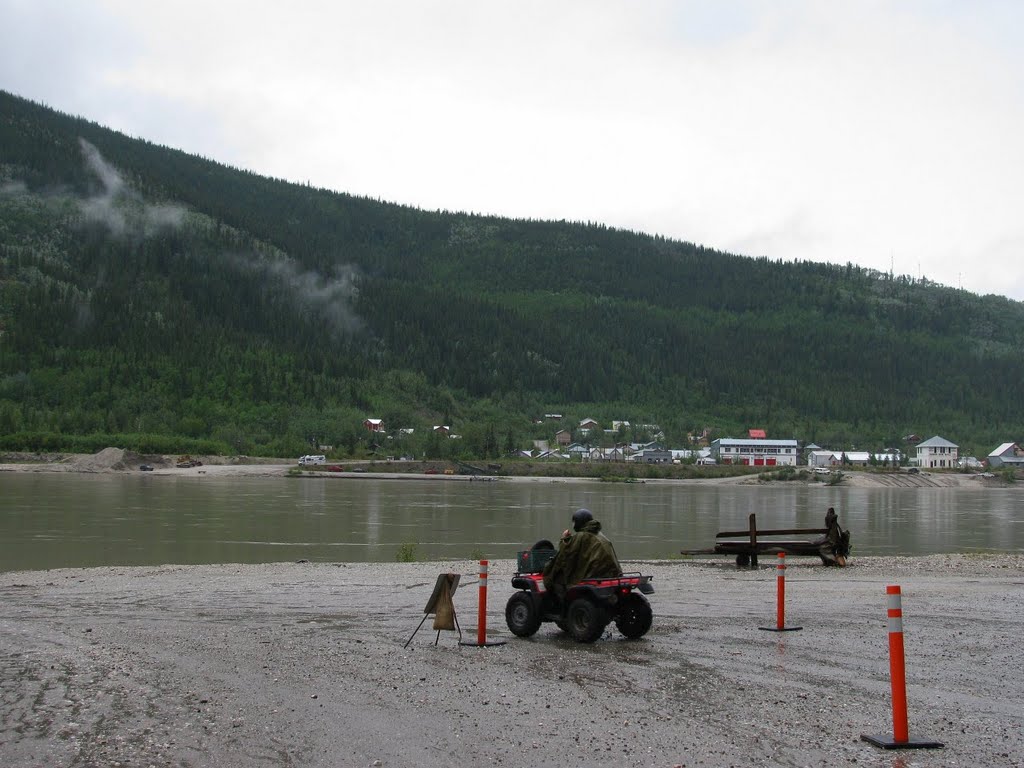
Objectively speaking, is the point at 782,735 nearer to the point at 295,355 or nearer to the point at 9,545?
the point at 9,545

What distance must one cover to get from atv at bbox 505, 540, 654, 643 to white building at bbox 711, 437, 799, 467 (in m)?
141

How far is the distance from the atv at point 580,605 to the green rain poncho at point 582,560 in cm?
10

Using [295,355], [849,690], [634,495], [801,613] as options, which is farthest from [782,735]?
[295,355]

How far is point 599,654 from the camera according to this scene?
1103cm

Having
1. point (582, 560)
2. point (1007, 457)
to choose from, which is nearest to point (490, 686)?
point (582, 560)

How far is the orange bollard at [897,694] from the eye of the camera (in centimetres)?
741

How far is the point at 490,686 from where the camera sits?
31.1 ft

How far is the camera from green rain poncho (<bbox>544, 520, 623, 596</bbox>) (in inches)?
457

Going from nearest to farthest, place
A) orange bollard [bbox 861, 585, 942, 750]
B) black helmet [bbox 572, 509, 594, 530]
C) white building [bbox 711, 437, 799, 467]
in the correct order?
orange bollard [bbox 861, 585, 942, 750], black helmet [bbox 572, 509, 594, 530], white building [bbox 711, 437, 799, 467]

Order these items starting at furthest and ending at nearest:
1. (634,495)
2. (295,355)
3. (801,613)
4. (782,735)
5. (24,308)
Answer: (295,355) → (24,308) → (634,495) → (801,613) → (782,735)

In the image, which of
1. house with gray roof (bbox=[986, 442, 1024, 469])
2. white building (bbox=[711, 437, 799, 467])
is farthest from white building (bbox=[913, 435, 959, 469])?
white building (bbox=[711, 437, 799, 467])

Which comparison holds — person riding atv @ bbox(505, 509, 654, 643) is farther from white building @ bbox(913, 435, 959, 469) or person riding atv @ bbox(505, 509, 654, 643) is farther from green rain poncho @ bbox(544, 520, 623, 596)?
white building @ bbox(913, 435, 959, 469)

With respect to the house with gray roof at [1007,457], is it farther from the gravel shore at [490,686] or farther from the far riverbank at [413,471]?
the gravel shore at [490,686]

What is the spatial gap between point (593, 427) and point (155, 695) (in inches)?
6692
